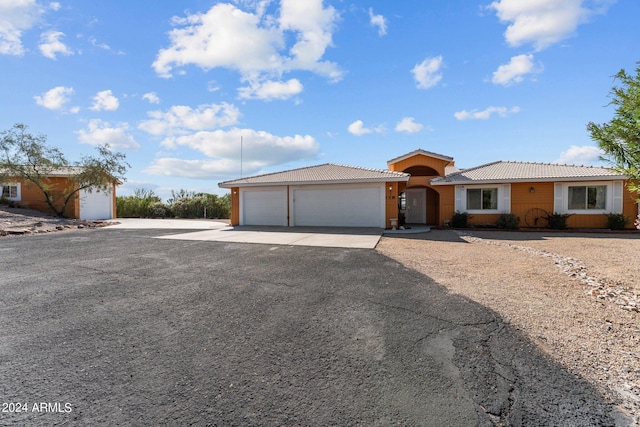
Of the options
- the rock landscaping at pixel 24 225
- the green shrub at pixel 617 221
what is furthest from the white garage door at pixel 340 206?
the rock landscaping at pixel 24 225

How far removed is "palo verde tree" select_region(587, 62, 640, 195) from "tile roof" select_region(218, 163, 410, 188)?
371 inches

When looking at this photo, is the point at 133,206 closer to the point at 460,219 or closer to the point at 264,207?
the point at 264,207

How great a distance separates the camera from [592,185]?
14.5 meters

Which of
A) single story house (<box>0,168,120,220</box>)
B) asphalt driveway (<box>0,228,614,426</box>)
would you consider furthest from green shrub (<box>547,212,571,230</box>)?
single story house (<box>0,168,120,220</box>)

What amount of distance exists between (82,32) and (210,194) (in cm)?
1878

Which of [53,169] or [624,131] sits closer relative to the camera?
[624,131]

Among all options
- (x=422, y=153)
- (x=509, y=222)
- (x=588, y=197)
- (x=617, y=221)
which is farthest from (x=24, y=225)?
(x=617, y=221)

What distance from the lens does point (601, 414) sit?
217 cm

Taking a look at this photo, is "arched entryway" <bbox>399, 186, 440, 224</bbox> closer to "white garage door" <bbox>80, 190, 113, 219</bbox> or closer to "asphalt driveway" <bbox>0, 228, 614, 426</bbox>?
Answer: "asphalt driveway" <bbox>0, 228, 614, 426</bbox>

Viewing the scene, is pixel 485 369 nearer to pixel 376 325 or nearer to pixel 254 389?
pixel 376 325

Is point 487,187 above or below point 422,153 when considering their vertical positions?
below

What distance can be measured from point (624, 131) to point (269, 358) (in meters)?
5.78

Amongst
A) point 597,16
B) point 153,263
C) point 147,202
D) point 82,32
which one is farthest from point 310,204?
point 147,202

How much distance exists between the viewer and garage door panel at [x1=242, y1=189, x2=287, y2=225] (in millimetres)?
16828
